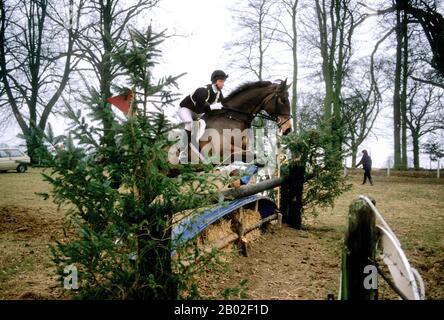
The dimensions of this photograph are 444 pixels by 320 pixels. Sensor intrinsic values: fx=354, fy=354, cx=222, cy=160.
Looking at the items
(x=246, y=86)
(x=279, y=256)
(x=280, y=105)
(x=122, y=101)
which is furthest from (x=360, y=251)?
(x=246, y=86)

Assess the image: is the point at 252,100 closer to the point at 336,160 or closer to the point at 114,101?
the point at 336,160

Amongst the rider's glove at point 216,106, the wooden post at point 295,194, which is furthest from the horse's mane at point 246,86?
the wooden post at point 295,194

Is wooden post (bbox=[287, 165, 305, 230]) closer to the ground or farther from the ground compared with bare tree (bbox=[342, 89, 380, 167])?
closer to the ground

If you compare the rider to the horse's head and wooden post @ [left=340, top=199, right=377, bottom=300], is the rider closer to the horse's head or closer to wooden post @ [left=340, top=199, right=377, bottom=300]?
the horse's head

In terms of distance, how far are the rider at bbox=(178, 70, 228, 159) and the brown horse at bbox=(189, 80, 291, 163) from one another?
166 millimetres

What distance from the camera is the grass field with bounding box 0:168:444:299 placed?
12.0 ft

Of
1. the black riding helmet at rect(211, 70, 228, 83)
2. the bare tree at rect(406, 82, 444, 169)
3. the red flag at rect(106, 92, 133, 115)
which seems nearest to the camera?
the red flag at rect(106, 92, 133, 115)

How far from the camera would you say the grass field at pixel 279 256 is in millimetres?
3666

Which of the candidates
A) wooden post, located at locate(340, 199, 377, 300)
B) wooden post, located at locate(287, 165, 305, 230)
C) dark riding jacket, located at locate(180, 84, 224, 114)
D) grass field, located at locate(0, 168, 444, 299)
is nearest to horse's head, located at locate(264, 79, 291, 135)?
wooden post, located at locate(287, 165, 305, 230)

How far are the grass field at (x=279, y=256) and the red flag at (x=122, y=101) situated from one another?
712mm

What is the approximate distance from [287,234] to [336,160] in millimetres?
1694

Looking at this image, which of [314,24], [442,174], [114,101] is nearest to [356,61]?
[314,24]

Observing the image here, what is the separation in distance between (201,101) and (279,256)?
2938mm
